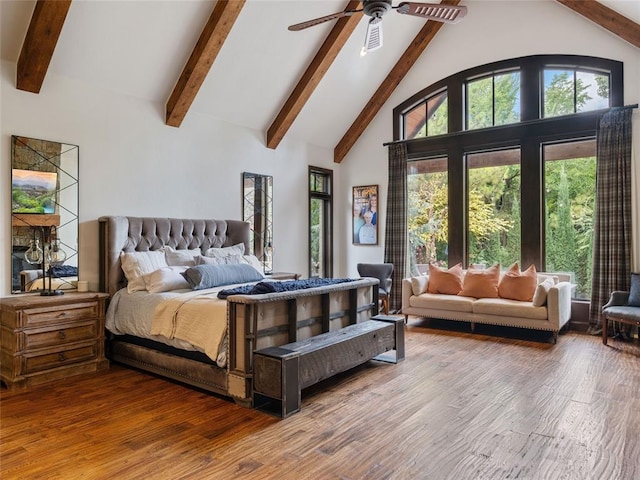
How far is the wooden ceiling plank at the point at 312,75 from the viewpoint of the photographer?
5.59m

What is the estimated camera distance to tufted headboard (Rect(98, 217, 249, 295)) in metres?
4.55

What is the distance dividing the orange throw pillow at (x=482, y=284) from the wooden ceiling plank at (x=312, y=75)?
3411 millimetres

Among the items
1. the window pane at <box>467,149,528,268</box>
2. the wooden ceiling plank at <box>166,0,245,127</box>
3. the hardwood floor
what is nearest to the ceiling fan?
the wooden ceiling plank at <box>166,0,245,127</box>

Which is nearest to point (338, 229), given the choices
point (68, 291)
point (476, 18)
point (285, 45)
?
point (285, 45)

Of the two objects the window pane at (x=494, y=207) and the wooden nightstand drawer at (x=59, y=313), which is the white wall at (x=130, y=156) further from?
the window pane at (x=494, y=207)

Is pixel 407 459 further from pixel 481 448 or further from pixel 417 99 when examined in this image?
pixel 417 99

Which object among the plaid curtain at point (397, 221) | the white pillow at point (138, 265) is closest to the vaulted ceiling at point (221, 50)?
the plaid curtain at point (397, 221)

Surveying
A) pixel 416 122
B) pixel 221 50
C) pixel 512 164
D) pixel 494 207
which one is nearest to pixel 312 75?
pixel 221 50

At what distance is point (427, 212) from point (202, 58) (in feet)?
14.0

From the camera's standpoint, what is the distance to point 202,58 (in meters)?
4.80

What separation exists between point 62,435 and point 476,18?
23.7 feet

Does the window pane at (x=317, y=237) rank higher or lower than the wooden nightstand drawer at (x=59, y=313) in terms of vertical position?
higher

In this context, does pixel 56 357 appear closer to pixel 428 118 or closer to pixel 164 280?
pixel 164 280

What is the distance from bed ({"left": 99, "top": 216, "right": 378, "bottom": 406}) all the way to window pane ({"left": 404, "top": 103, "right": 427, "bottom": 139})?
366cm
